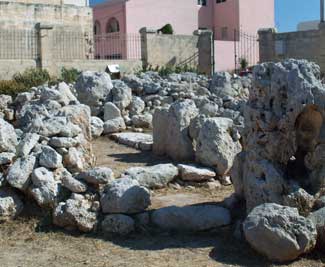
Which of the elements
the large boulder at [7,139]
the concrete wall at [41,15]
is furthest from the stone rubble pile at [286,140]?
the concrete wall at [41,15]

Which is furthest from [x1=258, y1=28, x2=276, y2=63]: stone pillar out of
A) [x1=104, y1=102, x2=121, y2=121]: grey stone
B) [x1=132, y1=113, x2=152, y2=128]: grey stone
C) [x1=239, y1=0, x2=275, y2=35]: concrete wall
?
[x1=239, y1=0, x2=275, y2=35]: concrete wall

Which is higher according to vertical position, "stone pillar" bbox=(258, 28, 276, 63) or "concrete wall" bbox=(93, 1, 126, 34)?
"concrete wall" bbox=(93, 1, 126, 34)

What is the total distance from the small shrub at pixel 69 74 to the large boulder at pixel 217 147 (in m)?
11.7

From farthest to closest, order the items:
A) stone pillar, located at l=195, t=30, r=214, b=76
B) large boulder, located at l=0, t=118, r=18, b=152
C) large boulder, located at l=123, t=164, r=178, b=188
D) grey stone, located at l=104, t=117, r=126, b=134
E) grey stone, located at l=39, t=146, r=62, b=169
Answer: stone pillar, located at l=195, t=30, r=214, b=76 → grey stone, located at l=104, t=117, r=126, b=134 → large boulder, located at l=123, t=164, r=178, b=188 → large boulder, located at l=0, t=118, r=18, b=152 → grey stone, located at l=39, t=146, r=62, b=169

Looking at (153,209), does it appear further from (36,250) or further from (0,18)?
(0,18)

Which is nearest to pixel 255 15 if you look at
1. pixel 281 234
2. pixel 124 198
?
pixel 124 198

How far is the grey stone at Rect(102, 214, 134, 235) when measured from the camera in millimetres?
6219

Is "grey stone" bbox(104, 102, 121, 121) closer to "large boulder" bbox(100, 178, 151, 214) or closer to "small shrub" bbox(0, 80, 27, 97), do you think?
"small shrub" bbox(0, 80, 27, 97)

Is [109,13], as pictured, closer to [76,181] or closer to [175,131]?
[175,131]

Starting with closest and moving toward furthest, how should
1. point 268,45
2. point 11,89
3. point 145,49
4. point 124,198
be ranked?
point 124,198 → point 11,89 → point 145,49 → point 268,45

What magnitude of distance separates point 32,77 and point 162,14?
2095 centimetres

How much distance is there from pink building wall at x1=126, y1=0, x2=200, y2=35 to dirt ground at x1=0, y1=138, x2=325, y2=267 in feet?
104

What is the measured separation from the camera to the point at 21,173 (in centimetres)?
679

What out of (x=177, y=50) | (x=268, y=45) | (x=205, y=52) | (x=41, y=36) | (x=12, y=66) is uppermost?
(x=41, y=36)
